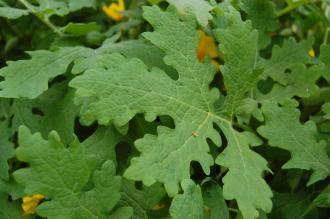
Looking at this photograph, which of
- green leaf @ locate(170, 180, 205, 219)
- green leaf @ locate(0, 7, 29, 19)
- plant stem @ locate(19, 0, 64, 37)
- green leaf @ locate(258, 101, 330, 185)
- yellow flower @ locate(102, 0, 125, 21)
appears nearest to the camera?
green leaf @ locate(170, 180, 205, 219)

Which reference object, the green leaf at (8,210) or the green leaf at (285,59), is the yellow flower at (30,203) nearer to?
the green leaf at (8,210)

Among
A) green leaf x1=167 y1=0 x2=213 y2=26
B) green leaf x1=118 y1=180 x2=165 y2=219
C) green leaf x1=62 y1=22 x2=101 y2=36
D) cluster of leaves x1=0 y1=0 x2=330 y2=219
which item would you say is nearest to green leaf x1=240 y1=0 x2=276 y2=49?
cluster of leaves x1=0 y1=0 x2=330 y2=219

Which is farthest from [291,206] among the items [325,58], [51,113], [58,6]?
[58,6]

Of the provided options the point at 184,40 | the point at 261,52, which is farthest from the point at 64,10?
the point at 261,52

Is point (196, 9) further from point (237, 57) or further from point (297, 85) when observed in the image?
point (297, 85)

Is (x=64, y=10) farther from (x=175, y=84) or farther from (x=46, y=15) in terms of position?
(x=175, y=84)

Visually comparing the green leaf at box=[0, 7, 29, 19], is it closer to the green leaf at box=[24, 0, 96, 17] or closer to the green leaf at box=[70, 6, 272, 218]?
the green leaf at box=[24, 0, 96, 17]

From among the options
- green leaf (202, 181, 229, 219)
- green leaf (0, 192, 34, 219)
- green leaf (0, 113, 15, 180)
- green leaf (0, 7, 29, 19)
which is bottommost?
green leaf (0, 192, 34, 219)

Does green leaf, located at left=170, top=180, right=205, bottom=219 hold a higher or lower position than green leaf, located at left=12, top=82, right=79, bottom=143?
higher
